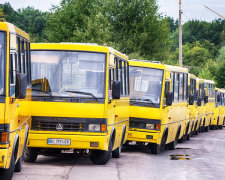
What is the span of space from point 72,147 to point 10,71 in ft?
14.8

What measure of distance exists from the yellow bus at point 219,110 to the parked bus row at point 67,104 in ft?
102

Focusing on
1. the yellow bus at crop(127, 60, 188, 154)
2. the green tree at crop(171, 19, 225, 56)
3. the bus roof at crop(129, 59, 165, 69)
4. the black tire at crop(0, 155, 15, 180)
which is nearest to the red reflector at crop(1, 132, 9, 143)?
the black tire at crop(0, 155, 15, 180)

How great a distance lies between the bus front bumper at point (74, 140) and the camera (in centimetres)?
1540

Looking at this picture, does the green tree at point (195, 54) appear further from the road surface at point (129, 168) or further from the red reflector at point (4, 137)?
the red reflector at point (4, 137)

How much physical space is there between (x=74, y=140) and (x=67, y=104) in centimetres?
87

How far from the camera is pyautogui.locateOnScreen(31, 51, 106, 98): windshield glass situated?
51.7 feet

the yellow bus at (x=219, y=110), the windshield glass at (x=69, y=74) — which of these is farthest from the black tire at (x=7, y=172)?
the yellow bus at (x=219, y=110)

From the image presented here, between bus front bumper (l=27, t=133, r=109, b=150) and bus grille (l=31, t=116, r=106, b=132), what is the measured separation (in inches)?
6.2

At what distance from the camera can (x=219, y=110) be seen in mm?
54656

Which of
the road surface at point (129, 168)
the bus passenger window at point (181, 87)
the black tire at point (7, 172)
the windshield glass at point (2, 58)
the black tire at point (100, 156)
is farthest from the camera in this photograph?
the bus passenger window at point (181, 87)

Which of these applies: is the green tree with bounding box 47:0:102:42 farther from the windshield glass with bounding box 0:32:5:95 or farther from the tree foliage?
the windshield glass with bounding box 0:32:5:95

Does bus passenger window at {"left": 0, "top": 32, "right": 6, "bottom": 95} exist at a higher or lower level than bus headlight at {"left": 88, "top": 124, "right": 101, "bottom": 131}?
higher

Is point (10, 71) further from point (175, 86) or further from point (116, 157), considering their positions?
point (175, 86)

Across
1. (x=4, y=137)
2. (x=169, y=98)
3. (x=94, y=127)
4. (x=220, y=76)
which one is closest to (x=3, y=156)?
(x=4, y=137)
